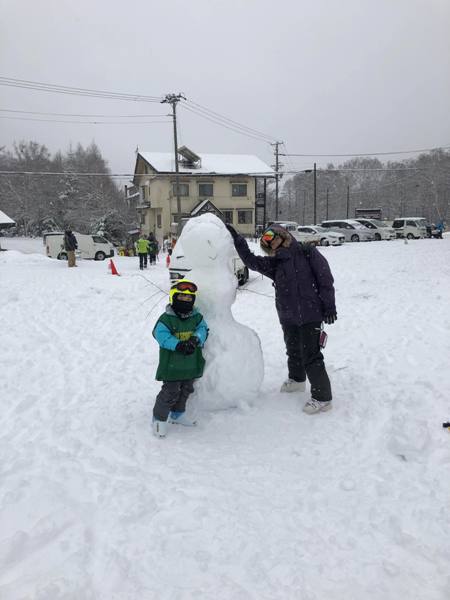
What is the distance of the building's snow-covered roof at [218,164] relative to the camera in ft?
128

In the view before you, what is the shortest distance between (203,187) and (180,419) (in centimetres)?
3710

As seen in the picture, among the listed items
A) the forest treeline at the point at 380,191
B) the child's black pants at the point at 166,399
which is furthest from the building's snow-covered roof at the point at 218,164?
the child's black pants at the point at 166,399

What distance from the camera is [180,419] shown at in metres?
3.98

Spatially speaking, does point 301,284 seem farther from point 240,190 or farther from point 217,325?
point 240,190

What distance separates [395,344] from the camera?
20.6 ft

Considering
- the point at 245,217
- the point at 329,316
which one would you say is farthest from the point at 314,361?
the point at 245,217

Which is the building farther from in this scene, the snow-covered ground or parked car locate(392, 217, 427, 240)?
the snow-covered ground

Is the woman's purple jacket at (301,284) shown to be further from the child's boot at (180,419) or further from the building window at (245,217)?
the building window at (245,217)

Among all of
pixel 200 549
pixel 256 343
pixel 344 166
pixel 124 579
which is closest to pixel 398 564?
pixel 200 549

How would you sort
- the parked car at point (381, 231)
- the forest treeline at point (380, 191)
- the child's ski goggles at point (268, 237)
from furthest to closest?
the forest treeline at point (380, 191) → the parked car at point (381, 231) → the child's ski goggles at point (268, 237)

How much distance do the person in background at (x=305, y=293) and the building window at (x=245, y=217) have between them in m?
36.5

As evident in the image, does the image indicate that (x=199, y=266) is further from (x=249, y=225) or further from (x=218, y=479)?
(x=249, y=225)

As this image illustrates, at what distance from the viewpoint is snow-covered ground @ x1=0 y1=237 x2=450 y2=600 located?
2.30m

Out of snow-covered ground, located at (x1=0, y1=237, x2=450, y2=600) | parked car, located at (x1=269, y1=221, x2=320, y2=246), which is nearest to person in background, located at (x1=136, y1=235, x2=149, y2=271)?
parked car, located at (x1=269, y1=221, x2=320, y2=246)
